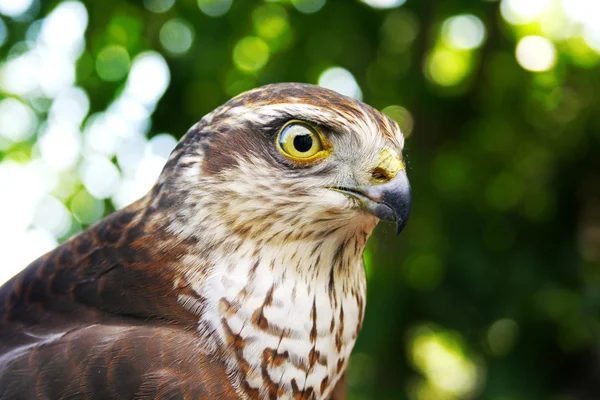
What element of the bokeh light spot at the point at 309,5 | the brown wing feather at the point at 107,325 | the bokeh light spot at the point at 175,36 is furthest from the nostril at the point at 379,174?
the bokeh light spot at the point at 175,36

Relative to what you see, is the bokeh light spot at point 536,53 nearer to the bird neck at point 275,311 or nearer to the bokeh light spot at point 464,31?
the bokeh light spot at point 464,31

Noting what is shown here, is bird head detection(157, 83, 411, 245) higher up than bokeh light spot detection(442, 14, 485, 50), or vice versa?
bokeh light spot detection(442, 14, 485, 50)

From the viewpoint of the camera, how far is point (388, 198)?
6.27ft

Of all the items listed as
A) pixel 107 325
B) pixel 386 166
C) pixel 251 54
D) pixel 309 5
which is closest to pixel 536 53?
pixel 309 5

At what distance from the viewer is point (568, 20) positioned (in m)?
4.64

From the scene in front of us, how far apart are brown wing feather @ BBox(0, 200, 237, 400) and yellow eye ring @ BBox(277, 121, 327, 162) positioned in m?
0.45

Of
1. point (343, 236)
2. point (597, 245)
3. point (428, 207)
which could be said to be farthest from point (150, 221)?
point (597, 245)

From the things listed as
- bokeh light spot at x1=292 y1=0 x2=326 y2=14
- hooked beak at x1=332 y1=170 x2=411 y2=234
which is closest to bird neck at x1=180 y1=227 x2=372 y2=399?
hooked beak at x1=332 y1=170 x2=411 y2=234

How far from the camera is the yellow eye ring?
1972mm

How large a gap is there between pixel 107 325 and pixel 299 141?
79 centimetres

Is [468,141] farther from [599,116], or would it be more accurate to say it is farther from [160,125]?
[160,125]

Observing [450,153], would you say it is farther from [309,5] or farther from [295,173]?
[295,173]

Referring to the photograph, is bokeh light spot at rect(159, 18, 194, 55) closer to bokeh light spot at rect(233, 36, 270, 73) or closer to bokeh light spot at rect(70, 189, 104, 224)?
bokeh light spot at rect(233, 36, 270, 73)

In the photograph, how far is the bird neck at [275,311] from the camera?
6.21ft
